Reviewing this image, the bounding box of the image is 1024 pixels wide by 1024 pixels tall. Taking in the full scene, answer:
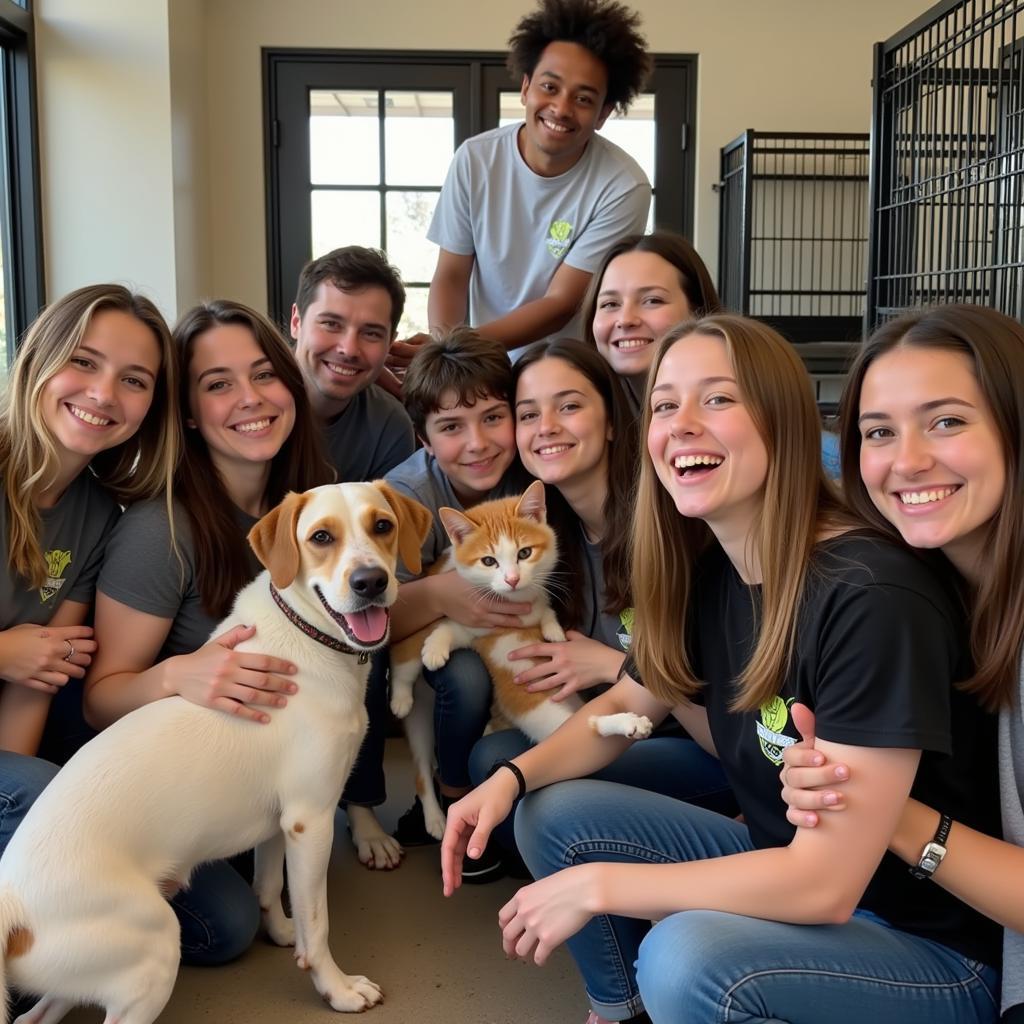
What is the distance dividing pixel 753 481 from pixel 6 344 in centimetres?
364

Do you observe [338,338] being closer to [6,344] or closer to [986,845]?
[986,845]

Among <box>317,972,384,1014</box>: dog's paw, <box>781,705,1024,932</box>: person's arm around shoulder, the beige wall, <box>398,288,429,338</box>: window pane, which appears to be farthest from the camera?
<box>398,288,429,338</box>: window pane

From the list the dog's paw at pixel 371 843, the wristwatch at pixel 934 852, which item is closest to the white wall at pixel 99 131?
the dog's paw at pixel 371 843

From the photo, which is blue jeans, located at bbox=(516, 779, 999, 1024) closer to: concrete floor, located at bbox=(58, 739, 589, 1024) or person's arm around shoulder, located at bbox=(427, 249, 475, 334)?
concrete floor, located at bbox=(58, 739, 589, 1024)

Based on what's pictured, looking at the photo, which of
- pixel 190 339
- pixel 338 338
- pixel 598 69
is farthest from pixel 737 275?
pixel 190 339

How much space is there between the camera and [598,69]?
9.28 feet

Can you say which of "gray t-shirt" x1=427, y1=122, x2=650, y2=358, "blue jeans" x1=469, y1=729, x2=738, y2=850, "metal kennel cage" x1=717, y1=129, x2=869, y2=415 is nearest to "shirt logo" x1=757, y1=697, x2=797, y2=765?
"blue jeans" x1=469, y1=729, x2=738, y2=850

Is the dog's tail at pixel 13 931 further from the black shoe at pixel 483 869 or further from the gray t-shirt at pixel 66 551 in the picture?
the black shoe at pixel 483 869

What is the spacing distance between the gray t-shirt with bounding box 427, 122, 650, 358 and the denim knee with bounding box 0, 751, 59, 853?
1.74 meters

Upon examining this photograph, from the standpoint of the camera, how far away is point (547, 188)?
9.78 feet

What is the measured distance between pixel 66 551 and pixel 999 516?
64.1 inches

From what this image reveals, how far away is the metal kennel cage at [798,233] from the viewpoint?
17.2ft

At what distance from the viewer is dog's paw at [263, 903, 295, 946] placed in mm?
1982

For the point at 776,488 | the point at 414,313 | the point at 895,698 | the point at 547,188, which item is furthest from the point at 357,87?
the point at 895,698
